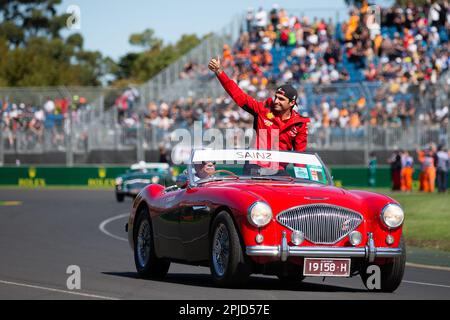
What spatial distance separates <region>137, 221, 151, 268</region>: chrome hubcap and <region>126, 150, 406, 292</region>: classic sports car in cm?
69

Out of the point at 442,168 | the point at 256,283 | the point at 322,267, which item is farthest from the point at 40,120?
the point at 322,267

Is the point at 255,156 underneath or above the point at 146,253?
above

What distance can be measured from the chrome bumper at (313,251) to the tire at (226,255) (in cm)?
16

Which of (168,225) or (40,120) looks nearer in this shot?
(168,225)

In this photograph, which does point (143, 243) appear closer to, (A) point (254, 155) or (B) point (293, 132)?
(A) point (254, 155)

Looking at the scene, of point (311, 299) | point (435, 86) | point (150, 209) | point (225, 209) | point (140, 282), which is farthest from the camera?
point (435, 86)

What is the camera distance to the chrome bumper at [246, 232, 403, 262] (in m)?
10.7

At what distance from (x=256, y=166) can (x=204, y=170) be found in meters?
0.55

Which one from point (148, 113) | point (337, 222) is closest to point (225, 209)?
point (337, 222)

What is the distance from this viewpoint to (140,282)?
12.1 meters

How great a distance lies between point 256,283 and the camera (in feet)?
39.9

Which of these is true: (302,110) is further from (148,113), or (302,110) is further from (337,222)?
(337,222)
